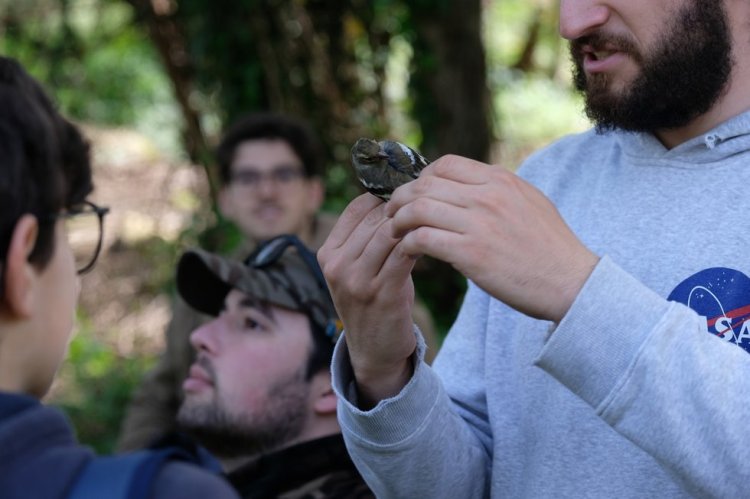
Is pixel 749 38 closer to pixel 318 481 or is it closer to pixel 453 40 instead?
pixel 318 481

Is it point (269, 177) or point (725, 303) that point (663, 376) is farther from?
point (269, 177)

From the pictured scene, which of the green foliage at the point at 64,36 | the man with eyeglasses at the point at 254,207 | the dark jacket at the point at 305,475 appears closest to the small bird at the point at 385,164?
the dark jacket at the point at 305,475

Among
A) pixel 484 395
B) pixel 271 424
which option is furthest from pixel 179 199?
pixel 484 395

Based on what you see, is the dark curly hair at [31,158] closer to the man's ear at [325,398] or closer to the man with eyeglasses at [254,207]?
the man's ear at [325,398]

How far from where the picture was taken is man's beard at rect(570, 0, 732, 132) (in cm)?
185

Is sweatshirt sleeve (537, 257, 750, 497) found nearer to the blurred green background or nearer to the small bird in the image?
the small bird

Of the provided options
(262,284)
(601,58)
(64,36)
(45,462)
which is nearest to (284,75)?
(64,36)

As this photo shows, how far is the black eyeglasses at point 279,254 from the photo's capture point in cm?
287

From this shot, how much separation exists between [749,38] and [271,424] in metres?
1.43

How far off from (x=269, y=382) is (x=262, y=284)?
26cm

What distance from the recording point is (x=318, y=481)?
2.51m

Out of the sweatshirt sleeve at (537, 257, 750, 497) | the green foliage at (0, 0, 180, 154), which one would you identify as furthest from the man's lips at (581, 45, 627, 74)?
the green foliage at (0, 0, 180, 154)

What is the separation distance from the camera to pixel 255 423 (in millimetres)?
2654

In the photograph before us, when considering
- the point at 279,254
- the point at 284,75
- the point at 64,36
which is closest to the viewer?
the point at 279,254
